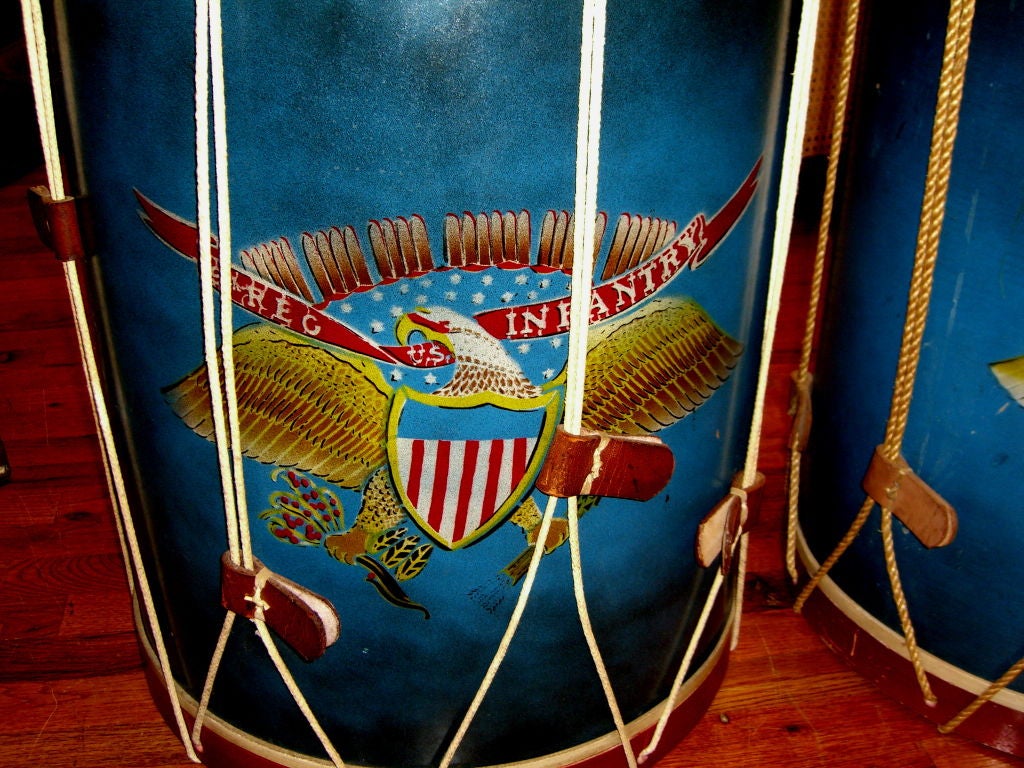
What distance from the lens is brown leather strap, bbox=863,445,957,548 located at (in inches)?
37.4

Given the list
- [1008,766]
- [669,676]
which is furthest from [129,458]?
[1008,766]

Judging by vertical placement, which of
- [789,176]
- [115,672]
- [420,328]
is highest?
[789,176]

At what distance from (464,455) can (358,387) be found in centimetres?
10

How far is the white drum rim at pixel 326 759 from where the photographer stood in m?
0.92

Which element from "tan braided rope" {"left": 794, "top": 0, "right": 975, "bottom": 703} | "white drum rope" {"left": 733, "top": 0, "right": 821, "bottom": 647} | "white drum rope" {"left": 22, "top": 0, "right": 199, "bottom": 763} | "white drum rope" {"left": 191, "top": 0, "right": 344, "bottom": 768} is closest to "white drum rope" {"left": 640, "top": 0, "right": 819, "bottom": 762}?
"white drum rope" {"left": 733, "top": 0, "right": 821, "bottom": 647}

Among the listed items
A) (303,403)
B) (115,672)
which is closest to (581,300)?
(303,403)

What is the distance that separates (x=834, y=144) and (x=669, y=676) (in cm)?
56

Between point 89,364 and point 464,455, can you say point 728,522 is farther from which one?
point 89,364

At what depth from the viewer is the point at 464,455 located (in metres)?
0.73

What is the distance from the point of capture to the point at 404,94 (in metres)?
0.61

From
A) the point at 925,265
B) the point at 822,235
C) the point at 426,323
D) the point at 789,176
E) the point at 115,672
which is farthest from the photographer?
the point at 115,672

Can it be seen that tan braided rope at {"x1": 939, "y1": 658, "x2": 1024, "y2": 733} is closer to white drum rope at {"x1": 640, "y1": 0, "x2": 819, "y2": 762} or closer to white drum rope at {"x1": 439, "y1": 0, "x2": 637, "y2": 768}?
white drum rope at {"x1": 640, "y1": 0, "x2": 819, "y2": 762}

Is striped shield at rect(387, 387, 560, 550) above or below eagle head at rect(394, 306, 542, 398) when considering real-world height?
below

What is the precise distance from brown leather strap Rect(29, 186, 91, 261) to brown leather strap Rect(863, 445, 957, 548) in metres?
0.77
